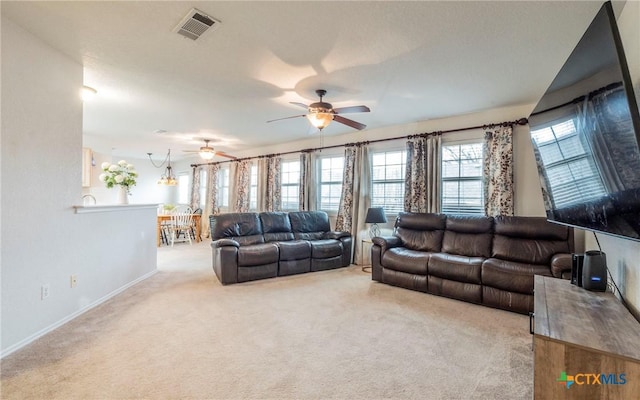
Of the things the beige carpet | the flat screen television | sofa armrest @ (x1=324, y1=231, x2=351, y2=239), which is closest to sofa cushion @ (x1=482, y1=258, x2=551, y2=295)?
the beige carpet

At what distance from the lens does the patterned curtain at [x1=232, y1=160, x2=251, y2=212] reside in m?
7.90

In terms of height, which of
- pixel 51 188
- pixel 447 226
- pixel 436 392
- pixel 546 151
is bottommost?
pixel 436 392

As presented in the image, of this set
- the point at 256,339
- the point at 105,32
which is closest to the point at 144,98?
the point at 105,32

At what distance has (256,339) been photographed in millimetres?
2498

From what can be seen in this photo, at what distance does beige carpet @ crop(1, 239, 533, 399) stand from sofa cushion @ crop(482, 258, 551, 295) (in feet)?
0.96

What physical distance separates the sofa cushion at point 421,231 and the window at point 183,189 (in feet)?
26.2

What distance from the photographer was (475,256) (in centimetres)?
384

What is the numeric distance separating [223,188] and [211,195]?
16.1 inches

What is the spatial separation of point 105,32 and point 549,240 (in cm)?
499

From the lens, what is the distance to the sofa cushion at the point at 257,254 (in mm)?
Answer: 4156

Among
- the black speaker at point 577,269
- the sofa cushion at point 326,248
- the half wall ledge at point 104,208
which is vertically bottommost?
the sofa cushion at point 326,248

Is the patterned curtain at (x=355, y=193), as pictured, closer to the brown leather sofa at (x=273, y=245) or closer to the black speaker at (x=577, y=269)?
the brown leather sofa at (x=273, y=245)

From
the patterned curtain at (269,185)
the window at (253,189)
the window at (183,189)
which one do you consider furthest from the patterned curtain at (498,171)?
the window at (183,189)

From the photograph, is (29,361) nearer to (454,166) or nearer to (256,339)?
(256,339)
